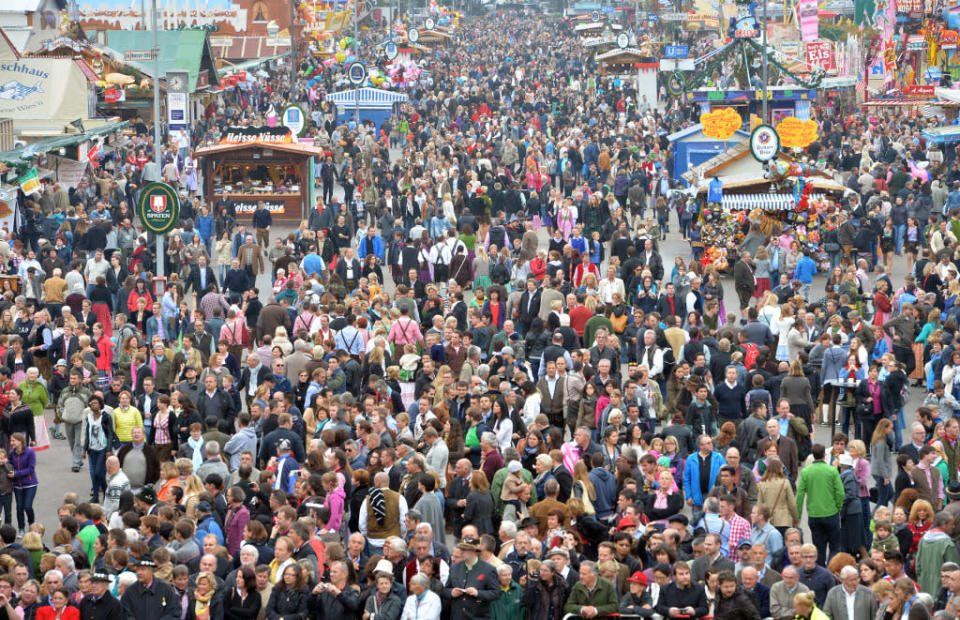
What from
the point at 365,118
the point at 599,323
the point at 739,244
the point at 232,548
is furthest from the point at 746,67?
the point at 232,548

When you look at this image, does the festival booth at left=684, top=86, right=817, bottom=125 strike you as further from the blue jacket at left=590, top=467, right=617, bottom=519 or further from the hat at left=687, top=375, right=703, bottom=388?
the blue jacket at left=590, top=467, right=617, bottom=519

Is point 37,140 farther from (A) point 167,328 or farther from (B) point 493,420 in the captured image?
(B) point 493,420

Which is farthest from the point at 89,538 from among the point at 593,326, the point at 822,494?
the point at 593,326

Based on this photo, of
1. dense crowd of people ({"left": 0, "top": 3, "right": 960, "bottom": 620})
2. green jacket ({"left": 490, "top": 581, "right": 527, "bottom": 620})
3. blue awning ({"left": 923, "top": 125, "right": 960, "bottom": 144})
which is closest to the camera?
dense crowd of people ({"left": 0, "top": 3, "right": 960, "bottom": 620})

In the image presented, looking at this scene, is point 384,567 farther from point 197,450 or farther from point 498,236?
point 498,236

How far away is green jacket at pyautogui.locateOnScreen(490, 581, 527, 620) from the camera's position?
12445 millimetres

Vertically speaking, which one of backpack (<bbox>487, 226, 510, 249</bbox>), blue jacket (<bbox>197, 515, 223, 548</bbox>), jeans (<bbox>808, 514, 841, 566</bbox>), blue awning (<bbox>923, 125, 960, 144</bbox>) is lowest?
jeans (<bbox>808, 514, 841, 566</bbox>)

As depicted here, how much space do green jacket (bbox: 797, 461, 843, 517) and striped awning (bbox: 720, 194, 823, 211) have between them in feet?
48.4

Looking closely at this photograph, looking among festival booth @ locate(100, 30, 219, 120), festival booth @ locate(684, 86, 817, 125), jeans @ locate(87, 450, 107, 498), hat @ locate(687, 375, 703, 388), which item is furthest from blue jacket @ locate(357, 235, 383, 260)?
festival booth @ locate(100, 30, 219, 120)

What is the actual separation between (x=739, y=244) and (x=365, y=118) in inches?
925

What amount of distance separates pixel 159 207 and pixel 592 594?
1294cm

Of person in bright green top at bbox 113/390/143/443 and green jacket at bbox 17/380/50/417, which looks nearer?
person in bright green top at bbox 113/390/143/443

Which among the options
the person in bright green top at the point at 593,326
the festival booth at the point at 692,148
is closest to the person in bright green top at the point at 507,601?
the person in bright green top at the point at 593,326

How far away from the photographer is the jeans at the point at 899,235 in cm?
2980
